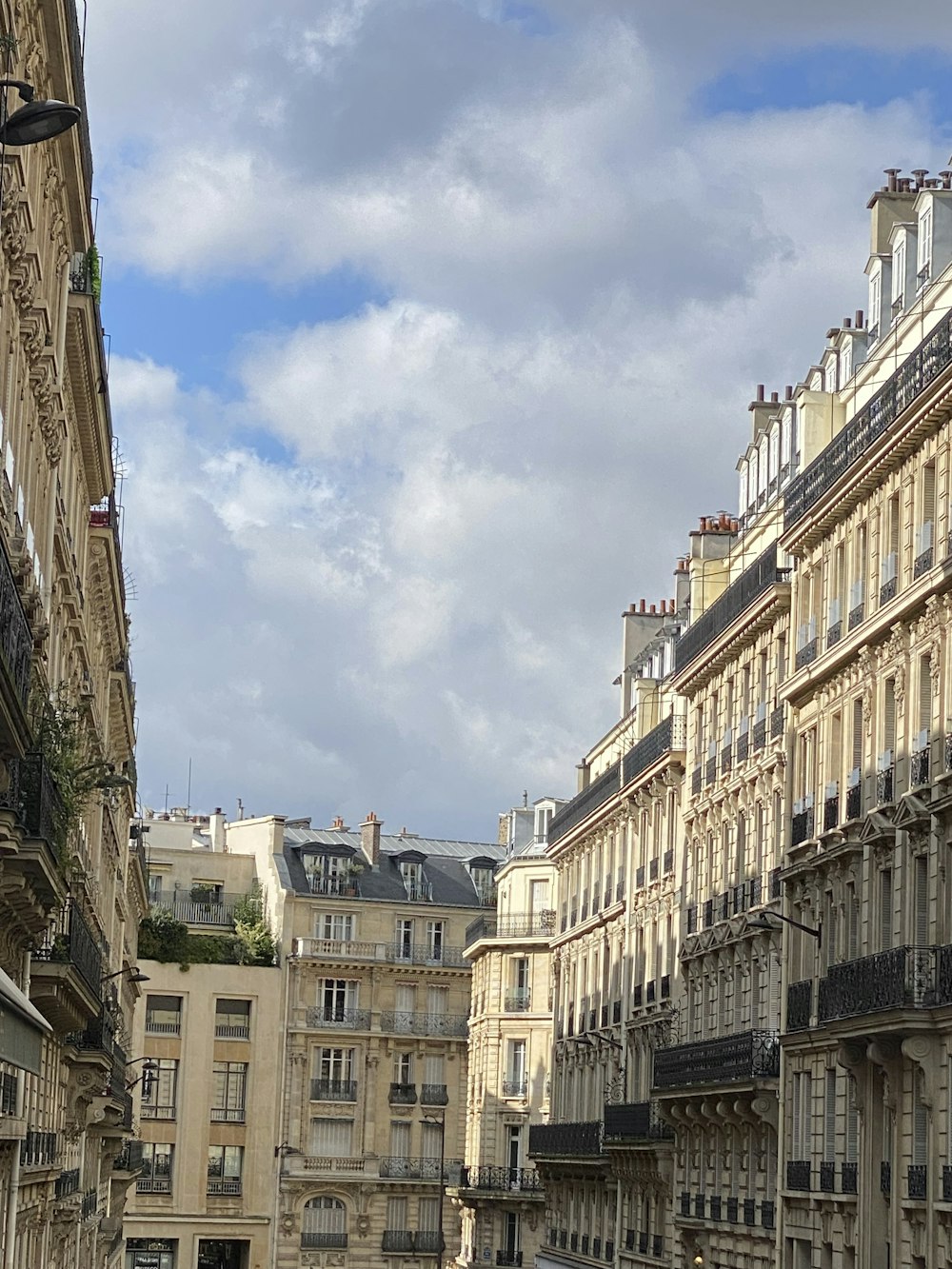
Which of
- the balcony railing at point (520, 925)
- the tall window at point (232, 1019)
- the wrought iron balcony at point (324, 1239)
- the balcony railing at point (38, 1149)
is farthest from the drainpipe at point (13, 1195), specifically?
the wrought iron balcony at point (324, 1239)

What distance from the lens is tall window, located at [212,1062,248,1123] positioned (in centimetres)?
9162

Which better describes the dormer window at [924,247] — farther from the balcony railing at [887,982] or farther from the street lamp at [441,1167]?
the street lamp at [441,1167]

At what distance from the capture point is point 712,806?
5416 cm

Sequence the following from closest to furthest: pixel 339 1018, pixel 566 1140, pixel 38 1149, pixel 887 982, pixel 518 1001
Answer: pixel 38 1149 → pixel 887 982 → pixel 566 1140 → pixel 518 1001 → pixel 339 1018

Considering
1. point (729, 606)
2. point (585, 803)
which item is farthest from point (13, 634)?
point (585, 803)

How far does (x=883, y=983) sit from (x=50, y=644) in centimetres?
1409

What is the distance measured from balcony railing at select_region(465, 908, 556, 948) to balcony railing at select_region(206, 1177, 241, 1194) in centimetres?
1321

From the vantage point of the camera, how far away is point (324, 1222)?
307ft

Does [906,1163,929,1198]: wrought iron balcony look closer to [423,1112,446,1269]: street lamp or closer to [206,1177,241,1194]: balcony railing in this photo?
[423,1112,446,1269]: street lamp

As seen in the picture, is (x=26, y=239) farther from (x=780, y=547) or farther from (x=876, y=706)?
(x=780, y=547)

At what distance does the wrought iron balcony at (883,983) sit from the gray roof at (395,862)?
60.3 m

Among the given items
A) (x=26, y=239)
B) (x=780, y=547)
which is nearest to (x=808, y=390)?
(x=780, y=547)

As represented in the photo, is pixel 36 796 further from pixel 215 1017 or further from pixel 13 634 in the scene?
pixel 215 1017

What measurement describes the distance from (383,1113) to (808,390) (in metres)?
53.4
